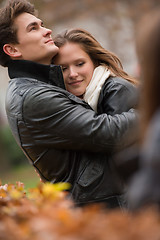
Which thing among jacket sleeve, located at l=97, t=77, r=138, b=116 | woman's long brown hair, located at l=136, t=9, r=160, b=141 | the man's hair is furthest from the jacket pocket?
woman's long brown hair, located at l=136, t=9, r=160, b=141

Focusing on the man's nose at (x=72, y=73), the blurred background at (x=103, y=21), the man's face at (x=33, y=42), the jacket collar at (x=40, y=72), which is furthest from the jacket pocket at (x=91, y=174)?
the blurred background at (x=103, y=21)

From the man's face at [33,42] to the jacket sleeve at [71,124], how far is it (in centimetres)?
48

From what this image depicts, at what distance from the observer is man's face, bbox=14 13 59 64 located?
3.08m

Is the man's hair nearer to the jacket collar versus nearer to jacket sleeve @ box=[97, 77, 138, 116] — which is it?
the jacket collar

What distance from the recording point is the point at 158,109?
140 centimetres

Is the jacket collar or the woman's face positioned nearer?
the jacket collar

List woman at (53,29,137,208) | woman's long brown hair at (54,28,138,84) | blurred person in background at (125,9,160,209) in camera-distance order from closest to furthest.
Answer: blurred person in background at (125,9,160,209) → woman at (53,29,137,208) → woman's long brown hair at (54,28,138,84)

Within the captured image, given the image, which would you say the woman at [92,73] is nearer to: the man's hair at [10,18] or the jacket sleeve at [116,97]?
the jacket sleeve at [116,97]

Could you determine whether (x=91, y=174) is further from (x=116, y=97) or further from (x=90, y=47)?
(x=90, y=47)

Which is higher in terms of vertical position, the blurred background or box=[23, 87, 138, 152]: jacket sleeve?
box=[23, 87, 138, 152]: jacket sleeve

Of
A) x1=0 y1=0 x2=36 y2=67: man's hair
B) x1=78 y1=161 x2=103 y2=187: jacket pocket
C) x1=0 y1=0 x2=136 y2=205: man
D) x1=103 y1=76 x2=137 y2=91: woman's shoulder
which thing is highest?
x1=0 y1=0 x2=36 y2=67: man's hair

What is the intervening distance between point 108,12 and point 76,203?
36.6ft

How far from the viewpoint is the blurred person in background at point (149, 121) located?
1.28 meters

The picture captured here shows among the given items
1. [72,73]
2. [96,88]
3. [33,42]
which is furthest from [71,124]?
[33,42]
